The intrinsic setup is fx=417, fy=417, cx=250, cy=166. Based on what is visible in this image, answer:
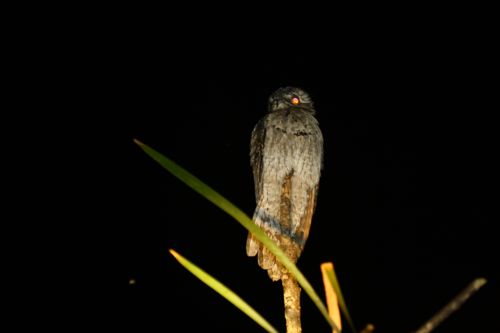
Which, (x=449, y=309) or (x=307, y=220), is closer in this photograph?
(x=449, y=309)

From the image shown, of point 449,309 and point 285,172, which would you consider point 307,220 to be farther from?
point 449,309

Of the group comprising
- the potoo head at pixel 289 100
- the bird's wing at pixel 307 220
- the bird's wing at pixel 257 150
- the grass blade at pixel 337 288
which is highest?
the potoo head at pixel 289 100

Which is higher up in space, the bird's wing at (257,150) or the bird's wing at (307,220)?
the bird's wing at (257,150)

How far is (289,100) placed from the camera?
6.83ft

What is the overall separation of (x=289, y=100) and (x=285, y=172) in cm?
43

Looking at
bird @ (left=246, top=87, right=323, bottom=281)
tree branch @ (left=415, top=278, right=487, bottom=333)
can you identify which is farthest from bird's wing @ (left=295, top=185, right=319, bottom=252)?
tree branch @ (left=415, top=278, right=487, bottom=333)

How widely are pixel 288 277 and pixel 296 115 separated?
823 mm

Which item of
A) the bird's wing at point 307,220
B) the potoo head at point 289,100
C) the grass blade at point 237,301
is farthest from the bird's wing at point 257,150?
the grass blade at point 237,301

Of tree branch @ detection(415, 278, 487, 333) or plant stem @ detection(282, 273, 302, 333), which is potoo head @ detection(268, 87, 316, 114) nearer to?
Answer: plant stem @ detection(282, 273, 302, 333)

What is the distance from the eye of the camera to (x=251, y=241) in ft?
5.38

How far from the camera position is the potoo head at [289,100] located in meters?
2.08

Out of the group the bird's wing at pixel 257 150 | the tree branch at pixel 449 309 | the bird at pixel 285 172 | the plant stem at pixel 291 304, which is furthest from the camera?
the bird's wing at pixel 257 150

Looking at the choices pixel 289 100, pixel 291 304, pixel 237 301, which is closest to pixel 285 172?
pixel 289 100

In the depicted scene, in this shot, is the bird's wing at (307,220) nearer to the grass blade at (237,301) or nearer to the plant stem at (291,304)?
the plant stem at (291,304)
